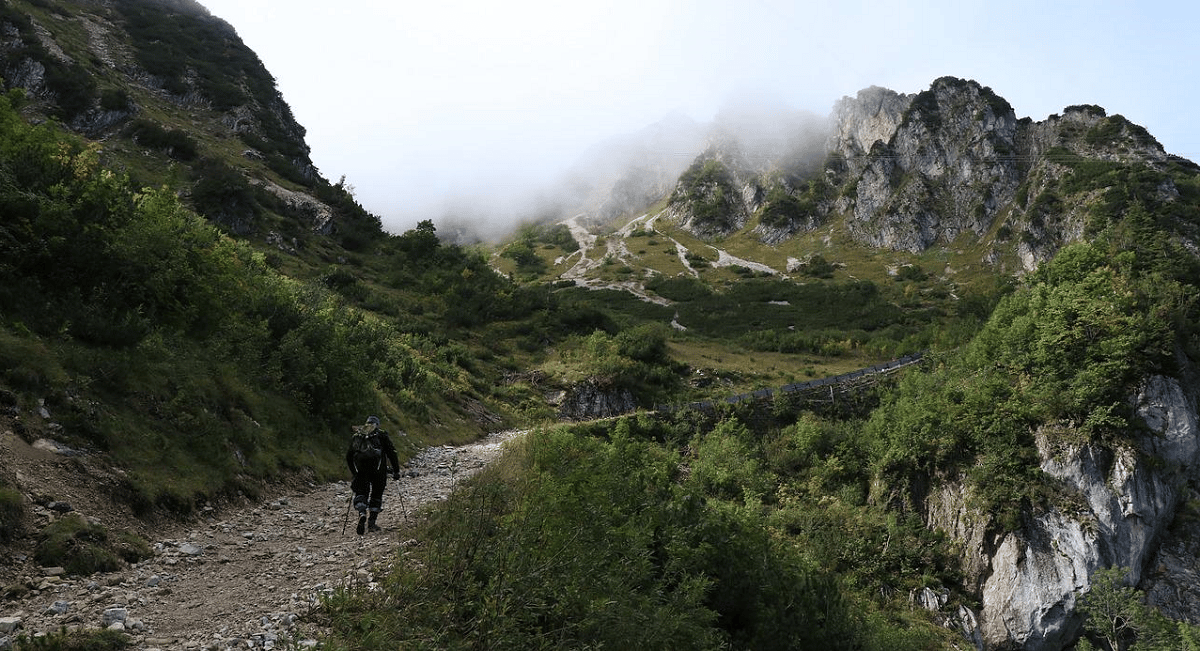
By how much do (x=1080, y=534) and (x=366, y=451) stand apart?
74.0 ft

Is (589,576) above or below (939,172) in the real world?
below

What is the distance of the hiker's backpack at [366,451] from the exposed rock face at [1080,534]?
2026 centimetres

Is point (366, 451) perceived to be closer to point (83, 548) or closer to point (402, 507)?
point (402, 507)

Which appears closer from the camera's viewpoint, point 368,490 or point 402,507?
point 368,490

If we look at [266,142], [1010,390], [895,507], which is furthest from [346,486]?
[266,142]

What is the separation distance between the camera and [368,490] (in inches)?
365

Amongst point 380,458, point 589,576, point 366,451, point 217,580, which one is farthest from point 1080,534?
point 217,580

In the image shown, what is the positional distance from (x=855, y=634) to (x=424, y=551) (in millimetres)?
8881

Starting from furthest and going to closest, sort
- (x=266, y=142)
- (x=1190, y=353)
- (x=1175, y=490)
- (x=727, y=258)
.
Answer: (x=727, y=258), (x=266, y=142), (x=1190, y=353), (x=1175, y=490)

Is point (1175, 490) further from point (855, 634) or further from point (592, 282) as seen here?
point (592, 282)

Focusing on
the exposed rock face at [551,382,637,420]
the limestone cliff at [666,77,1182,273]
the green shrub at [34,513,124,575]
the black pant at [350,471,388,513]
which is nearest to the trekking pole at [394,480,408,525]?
the black pant at [350,471,388,513]

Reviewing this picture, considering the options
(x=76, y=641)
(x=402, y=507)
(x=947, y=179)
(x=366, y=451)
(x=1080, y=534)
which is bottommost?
(x=1080, y=534)

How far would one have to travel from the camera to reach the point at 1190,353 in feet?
A: 73.9

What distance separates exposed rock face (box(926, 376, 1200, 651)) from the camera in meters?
18.9
